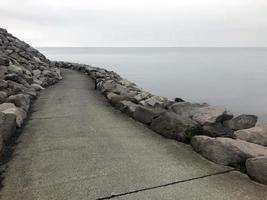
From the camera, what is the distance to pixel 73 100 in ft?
38.8

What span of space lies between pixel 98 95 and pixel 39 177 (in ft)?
26.1

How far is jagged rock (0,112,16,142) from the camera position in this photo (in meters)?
6.72

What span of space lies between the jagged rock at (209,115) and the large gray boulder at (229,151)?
4.63 feet

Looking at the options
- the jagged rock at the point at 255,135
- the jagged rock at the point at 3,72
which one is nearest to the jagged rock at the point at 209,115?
the jagged rock at the point at 255,135

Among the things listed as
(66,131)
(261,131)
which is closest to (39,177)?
(66,131)

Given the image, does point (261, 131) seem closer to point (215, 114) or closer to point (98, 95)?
point (215, 114)

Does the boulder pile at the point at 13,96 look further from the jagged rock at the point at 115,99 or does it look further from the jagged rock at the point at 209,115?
the jagged rock at the point at 209,115

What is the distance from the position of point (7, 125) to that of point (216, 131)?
4.43 metres

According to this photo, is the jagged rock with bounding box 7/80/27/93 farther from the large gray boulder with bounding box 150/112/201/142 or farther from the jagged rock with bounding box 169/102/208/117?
the large gray boulder with bounding box 150/112/201/142

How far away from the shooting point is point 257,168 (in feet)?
16.8

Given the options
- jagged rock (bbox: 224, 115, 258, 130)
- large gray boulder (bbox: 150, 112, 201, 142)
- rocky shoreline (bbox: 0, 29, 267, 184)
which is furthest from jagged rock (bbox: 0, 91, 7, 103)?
jagged rock (bbox: 224, 115, 258, 130)

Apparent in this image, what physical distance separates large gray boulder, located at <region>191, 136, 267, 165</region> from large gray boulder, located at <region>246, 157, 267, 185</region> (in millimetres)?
275

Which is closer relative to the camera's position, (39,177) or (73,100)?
(39,177)

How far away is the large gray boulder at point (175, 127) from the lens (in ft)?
22.9
